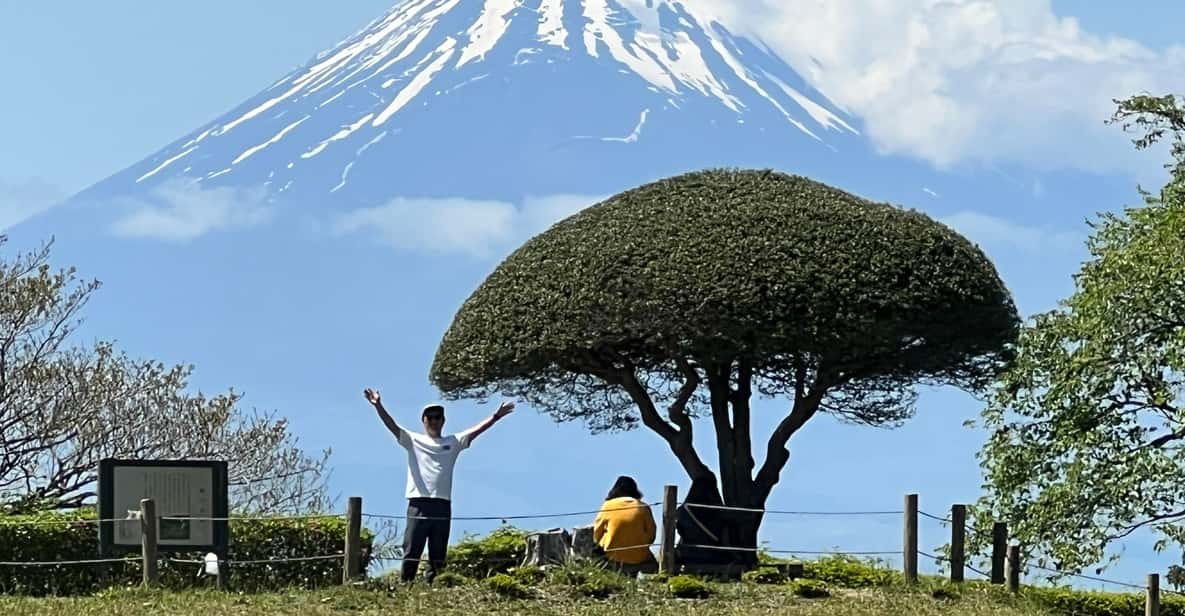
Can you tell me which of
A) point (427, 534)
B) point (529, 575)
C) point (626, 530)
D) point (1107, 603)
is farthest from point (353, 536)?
point (1107, 603)

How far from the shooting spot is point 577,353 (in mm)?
20547

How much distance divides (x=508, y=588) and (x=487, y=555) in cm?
381

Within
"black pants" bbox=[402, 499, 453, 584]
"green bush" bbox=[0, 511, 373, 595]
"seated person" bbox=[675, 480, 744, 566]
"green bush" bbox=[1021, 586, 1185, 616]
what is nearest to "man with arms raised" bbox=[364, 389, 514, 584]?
"black pants" bbox=[402, 499, 453, 584]

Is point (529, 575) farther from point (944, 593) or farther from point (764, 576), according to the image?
point (944, 593)

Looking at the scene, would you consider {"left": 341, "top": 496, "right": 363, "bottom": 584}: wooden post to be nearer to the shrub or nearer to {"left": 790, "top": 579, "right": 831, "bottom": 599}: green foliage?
{"left": 790, "top": 579, "right": 831, "bottom": 599}: green foliage

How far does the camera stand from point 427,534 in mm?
17328

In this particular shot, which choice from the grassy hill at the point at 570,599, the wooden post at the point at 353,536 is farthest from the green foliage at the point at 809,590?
the wooden post at the point at 353,536

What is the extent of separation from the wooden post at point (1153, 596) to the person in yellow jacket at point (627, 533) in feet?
23.9

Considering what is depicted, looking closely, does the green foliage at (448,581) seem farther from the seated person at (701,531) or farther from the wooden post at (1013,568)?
the wooden post at (1013,568)

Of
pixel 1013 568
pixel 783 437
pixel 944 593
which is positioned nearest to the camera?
pixel 944 593

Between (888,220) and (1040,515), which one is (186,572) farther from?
(1040,515)

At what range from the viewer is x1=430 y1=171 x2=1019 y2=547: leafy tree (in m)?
19.8

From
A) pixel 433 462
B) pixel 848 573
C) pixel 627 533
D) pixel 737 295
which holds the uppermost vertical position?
pixel 737 295

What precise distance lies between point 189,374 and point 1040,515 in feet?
46.5
